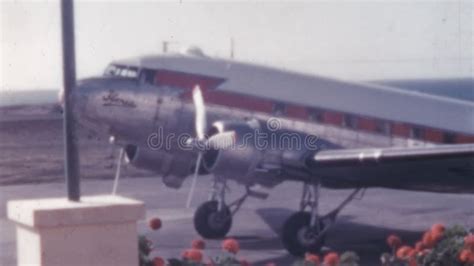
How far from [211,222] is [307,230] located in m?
2.23

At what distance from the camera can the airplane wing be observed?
34.3ft

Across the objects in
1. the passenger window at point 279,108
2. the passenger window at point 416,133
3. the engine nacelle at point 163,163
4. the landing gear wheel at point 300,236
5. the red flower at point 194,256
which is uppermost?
the passenger window at point 279,108

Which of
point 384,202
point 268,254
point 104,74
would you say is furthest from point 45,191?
point 268,254

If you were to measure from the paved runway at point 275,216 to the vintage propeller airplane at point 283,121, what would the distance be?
77cm

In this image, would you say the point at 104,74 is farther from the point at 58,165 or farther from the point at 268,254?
the point at 58,165

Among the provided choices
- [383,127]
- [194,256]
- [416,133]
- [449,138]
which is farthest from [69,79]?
[449,138]

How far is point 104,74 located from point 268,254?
352 cm

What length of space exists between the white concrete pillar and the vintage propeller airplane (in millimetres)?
6528

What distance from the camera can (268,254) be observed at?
1187 cm

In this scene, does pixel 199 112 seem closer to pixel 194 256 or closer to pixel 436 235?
pixel 436 235

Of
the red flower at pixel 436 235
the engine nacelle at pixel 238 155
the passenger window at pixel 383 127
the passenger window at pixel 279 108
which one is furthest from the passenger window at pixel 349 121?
the red flower at pixel 436 235

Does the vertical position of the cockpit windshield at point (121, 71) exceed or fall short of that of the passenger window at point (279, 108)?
it exceeds it

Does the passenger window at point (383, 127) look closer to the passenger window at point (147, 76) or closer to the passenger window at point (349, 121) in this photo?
the passenger window at point (349, 121)

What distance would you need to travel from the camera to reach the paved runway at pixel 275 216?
12.5m
